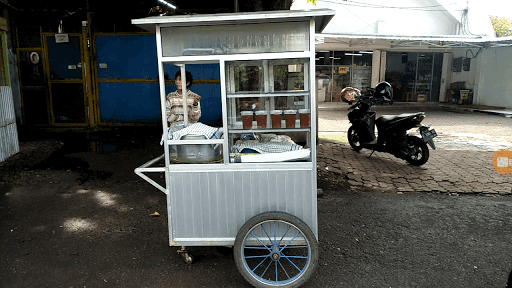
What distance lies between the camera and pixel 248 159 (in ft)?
10.6

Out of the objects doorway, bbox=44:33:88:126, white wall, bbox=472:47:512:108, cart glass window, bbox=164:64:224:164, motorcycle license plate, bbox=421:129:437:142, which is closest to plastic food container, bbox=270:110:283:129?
cart glass window, bbox=164:64:224:164

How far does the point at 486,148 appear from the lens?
8305 millimetres

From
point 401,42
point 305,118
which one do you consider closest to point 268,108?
point 305,118

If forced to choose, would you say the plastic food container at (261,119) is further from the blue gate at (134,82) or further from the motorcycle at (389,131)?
the blue gate at (134,82)

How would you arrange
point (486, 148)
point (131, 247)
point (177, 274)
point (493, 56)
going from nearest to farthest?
point (177, 274)
point (131, 247)
point (486, 148)
point (493, 56)

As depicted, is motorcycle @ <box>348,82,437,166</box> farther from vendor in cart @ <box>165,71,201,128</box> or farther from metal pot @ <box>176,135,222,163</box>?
metal pot @ <box>176,135,222,163</box>

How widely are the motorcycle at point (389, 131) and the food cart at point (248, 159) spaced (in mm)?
3910

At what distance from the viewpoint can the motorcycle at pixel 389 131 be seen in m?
6.56

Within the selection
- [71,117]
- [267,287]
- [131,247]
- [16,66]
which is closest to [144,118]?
[71,117]

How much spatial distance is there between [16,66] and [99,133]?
2.81m

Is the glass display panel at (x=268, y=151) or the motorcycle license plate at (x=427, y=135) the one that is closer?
the glass display panel at (x=268, y=151)

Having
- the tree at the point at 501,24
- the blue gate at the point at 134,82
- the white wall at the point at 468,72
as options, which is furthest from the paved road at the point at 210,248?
the tree at the point at 501,24

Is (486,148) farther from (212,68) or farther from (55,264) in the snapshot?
→ (55,264)

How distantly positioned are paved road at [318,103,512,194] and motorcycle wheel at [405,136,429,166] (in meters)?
0.12
